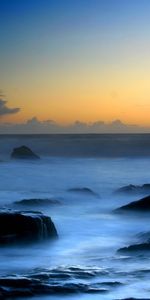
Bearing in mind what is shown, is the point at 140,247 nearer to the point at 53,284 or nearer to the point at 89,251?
the point at 89,251

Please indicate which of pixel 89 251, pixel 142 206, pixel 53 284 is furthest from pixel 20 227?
pixel 142 206

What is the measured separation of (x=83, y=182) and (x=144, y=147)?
58.0m

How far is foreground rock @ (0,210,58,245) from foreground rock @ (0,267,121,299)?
10.2ft

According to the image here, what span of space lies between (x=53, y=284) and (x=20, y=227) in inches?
168

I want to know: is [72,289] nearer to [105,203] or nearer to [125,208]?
[125,208]

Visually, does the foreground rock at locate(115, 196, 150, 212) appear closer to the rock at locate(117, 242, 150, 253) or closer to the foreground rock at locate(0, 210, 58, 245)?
the foreground rock at locate(0, 210, 58, 245)

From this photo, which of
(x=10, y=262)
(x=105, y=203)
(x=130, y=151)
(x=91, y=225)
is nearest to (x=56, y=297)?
(x=10, y=262)

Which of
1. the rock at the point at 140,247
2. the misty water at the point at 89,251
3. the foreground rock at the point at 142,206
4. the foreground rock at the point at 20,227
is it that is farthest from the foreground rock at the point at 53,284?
the foreground rock at the point at 142,206

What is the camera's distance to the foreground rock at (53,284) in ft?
28.0

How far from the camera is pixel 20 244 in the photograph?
515 inches

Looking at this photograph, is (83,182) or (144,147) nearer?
(83,182)

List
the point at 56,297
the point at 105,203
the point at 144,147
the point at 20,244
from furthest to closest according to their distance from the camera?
the point at 144,147, the point at 105,203, the point at 20,244, the point at 56,297

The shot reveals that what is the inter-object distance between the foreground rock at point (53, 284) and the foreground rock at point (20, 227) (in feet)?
10.2

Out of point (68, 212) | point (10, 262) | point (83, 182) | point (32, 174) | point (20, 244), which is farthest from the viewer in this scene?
point (32, 174)
